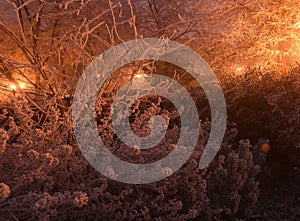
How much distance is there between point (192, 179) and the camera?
3.04m

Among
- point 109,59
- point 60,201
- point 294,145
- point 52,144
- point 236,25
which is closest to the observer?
point 60,201

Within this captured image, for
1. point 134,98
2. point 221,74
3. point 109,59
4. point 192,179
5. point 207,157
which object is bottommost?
point 192,179

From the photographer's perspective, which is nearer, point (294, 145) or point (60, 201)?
point (60, 201)

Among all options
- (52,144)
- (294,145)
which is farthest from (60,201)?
(294,145)

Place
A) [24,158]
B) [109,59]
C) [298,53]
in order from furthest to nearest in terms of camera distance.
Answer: [298,53] < [109,59] < [24,158]

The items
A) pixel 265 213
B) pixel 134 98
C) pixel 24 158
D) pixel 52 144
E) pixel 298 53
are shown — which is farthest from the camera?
pixel 298 53

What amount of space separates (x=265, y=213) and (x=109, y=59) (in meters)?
2.26

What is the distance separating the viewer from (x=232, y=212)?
3246mm

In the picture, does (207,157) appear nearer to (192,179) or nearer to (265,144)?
(192,179)

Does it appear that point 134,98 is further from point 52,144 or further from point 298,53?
point 298,53

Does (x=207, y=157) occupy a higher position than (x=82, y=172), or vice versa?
(x=207, y=157)

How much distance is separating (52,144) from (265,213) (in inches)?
77.2

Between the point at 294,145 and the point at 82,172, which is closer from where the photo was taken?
the point at 82,172

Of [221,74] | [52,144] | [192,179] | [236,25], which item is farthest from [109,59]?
[236,25]
